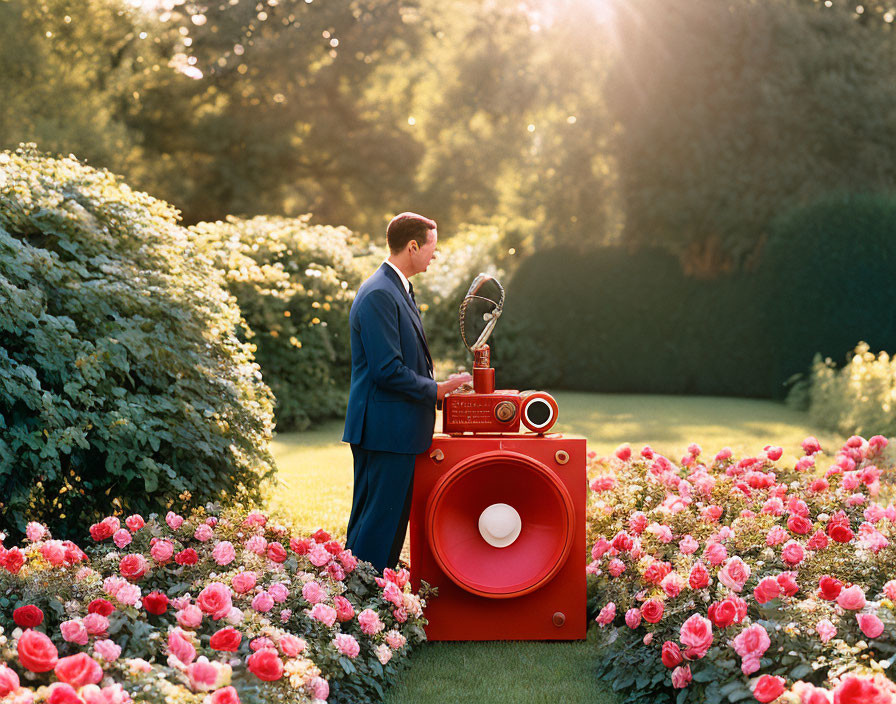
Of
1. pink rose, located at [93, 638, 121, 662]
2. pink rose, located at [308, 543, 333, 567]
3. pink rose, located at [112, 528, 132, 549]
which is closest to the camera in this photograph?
pink rose, located at [93, 638, 121, 662]

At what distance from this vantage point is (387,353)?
3459mm

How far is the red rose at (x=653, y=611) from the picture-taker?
3.01 metres

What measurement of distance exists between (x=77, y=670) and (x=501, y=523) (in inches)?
70.5

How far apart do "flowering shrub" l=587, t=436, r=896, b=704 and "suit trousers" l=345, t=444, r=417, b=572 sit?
2.67 feet

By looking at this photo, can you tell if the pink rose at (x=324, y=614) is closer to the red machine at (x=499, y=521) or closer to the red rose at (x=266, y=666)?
the red rose at (x=266, y=666)

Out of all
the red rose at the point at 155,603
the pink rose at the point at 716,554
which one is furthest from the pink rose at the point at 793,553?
the red rose at the point at 155,603

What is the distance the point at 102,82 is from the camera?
2394 cm

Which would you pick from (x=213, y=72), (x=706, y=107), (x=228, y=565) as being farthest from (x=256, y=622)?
(x=213, y=72)

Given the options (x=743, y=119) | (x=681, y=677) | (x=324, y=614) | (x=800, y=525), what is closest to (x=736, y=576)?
(x=681, y=677)

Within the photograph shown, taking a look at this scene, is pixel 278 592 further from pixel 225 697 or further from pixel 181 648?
pixel 225 697


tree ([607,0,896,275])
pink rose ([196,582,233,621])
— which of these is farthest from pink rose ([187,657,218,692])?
tree ([607,0,896,275])

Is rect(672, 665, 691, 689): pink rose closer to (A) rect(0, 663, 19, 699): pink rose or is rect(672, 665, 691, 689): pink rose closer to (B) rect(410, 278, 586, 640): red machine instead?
(B) rect(410, 278, 586, 640): red machine

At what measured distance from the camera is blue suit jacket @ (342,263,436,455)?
3467mm

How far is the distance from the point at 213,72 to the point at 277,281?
1592cm
